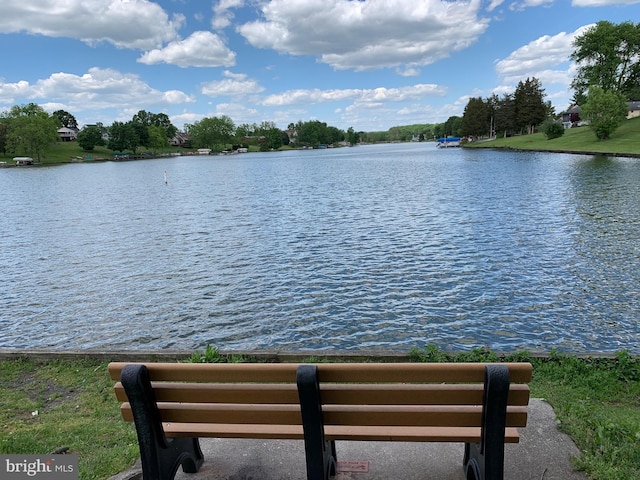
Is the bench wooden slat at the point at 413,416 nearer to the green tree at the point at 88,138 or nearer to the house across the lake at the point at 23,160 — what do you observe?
the house across the lake at the point at 23,160

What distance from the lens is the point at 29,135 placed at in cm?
12281

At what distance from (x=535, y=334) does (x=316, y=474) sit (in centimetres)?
724

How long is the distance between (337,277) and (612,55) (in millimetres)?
107286

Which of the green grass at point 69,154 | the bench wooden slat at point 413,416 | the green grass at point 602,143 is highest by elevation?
the green grass at point 69,154

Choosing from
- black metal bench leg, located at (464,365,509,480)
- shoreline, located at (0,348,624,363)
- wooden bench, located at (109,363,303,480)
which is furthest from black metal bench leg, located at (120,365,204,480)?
shoreline, located at (0,348,624,363)

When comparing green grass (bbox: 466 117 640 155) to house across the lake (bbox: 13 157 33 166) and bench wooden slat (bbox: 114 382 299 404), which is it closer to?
bench wooden slat (bbox: 114 382 299 404)

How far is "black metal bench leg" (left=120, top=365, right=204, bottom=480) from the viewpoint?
10.7 ft

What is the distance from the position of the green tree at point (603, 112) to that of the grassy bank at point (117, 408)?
74357 mm

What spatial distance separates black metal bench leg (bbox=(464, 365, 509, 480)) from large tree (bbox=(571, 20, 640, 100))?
111m

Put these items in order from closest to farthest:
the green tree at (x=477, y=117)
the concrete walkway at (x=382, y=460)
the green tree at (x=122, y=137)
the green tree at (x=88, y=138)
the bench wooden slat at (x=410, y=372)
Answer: the bench wooden slat at (x=410, y=372)
the concrete walkway at (x=382, y=460)
the green tree at (x=477, y=117)
the green tree at (x=88, y=138)
the green tree at (x=122, y=137)

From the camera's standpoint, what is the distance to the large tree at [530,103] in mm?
115312

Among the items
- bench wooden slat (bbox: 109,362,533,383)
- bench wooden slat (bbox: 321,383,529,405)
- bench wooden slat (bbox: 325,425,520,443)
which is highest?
bench wooden slat (bbox: 109,362,533,383)

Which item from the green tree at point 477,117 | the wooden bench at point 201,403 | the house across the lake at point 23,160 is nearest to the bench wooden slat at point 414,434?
the wooden bench at point 201,403

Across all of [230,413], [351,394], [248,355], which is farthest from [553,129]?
[230,413]
